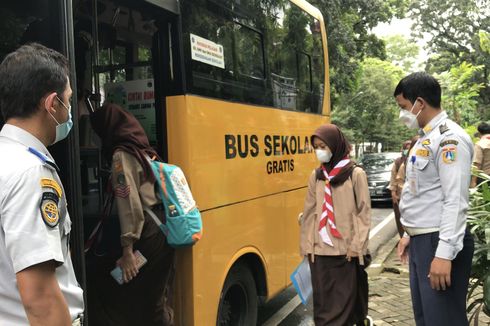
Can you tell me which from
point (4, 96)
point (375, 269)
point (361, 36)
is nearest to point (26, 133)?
point (4, 96)

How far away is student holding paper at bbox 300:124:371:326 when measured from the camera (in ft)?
11.9

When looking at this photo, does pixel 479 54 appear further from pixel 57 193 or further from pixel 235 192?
pixel 57 193

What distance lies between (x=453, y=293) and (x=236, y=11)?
102 inches

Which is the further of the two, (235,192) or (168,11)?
(235,192)

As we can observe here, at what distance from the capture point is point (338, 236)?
3.64 m

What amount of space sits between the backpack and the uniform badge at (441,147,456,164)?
1.48 metres

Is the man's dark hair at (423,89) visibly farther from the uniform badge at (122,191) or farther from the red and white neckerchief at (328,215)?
the uniform badge at (122,191)

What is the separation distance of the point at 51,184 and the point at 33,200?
9 cm

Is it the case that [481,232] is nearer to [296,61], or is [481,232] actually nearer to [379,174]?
[296,61]

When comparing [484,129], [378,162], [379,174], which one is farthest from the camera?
[378,162]

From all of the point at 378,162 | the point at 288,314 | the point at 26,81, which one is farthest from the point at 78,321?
the point at 378,162

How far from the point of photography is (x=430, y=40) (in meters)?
27.3

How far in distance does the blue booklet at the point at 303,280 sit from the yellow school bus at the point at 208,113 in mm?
290

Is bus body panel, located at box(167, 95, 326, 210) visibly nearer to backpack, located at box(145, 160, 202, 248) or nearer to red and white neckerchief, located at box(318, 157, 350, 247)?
backpack, located at box(145, 160, 202, 248)
